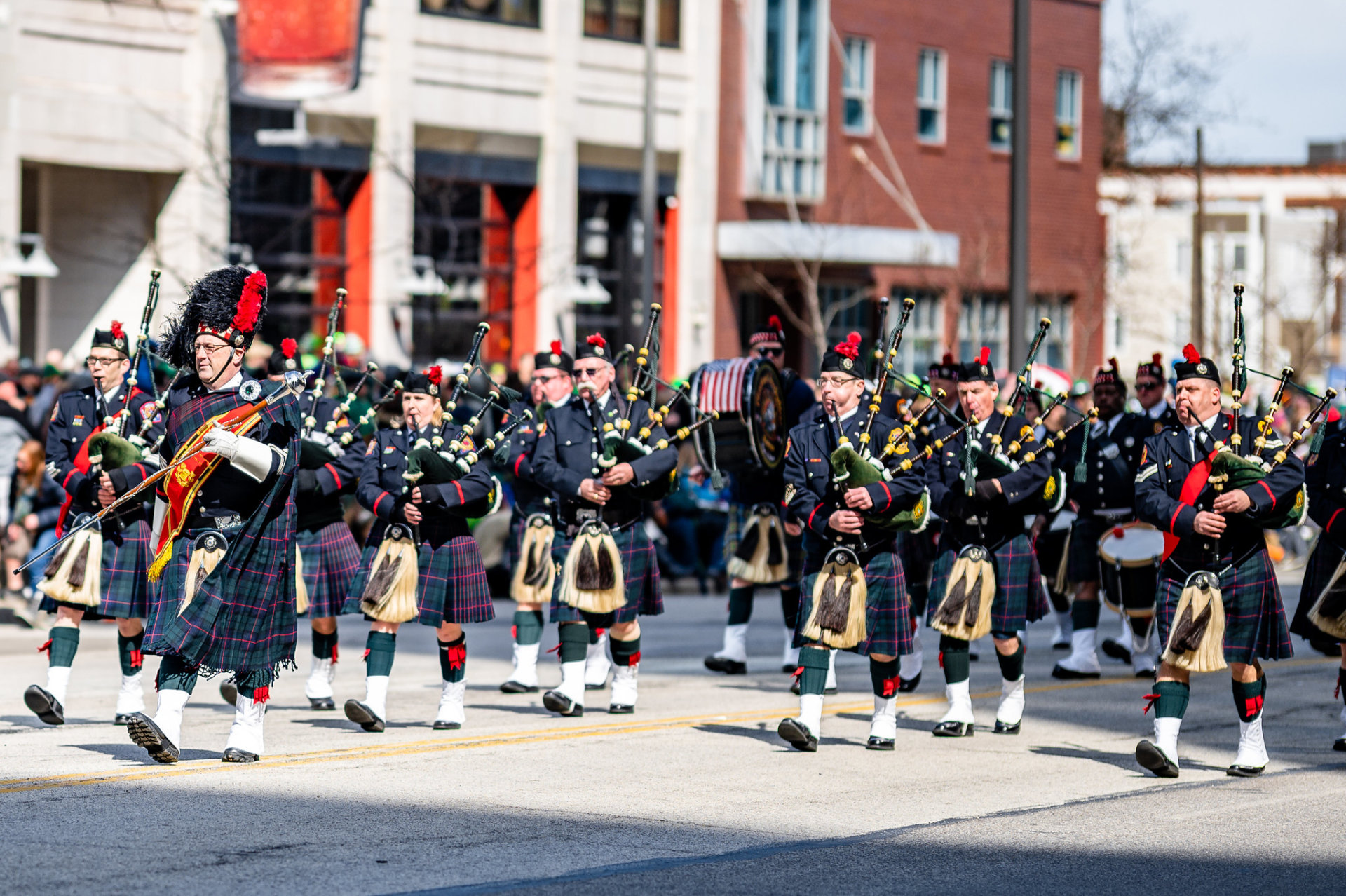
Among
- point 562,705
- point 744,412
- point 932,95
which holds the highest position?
point 932,95

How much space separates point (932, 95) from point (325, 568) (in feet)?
88.3

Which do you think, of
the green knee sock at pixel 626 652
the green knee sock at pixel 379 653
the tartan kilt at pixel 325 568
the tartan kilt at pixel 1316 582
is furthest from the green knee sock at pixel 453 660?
the tartan kilt at pixel 1316 582

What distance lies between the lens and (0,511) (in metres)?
16.8

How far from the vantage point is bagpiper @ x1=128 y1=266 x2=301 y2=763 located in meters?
8.66

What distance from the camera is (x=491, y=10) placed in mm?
29766

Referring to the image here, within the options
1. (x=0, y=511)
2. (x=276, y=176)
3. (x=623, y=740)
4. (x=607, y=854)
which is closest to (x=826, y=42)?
(x=276, y=176)

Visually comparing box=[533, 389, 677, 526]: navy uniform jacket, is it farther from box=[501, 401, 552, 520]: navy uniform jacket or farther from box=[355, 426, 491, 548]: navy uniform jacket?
box=[355, 426, 491, 548]: navy uniform jacket

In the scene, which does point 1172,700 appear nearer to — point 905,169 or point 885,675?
point 885,675

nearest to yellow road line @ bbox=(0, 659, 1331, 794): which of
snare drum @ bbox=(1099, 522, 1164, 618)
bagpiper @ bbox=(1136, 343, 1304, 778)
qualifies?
snare drum @ bbox=(1099, 522, 1164, 618)

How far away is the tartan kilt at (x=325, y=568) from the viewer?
36.8 feet

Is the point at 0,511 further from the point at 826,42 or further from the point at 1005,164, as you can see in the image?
the point at 1005,164

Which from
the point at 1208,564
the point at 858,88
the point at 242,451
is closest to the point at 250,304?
the point at 242,451

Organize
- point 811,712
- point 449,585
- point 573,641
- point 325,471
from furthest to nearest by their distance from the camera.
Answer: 1. point 573,641
2. point 325,471
3. point 449,585
4. point 811,712

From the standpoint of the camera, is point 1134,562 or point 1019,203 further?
point 1019,203
